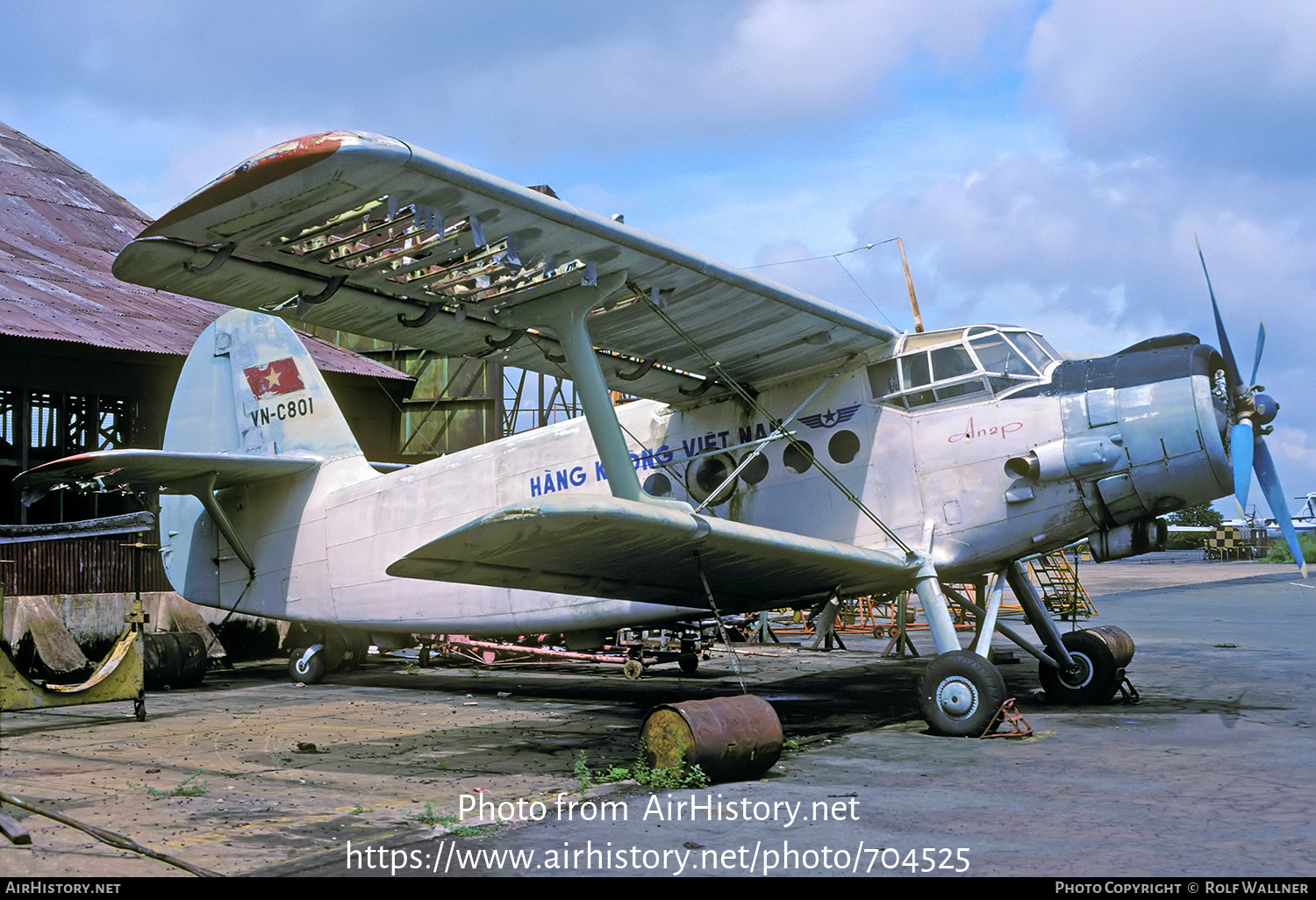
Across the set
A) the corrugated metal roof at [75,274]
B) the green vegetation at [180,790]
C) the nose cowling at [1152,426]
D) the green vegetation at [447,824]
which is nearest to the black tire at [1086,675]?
the nose cowling at [1152,426]

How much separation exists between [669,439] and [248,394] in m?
6.17

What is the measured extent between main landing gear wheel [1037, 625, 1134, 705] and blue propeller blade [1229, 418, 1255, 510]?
2.12m

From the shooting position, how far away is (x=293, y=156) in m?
5.68

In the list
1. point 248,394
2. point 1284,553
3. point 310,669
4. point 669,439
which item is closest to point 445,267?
point 669,439

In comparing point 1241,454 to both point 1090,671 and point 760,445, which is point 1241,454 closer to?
point 1090,671

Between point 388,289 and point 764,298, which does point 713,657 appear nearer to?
point 764,298

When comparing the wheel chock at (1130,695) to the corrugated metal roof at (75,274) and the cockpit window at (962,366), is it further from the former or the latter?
the corrugated metal roof at (75,274)

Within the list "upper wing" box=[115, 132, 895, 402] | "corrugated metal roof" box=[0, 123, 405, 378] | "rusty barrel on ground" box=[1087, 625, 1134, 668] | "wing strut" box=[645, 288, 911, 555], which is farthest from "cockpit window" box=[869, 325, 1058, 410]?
"corrugated metal roof" box=[0, 123, 405, 378]

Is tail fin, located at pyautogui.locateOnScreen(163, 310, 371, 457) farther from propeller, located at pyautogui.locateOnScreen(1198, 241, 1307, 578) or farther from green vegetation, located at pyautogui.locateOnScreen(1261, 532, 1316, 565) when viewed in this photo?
green vegetation, located at pyautogui.locateOnScreen(1261, 532, 1316, 565)

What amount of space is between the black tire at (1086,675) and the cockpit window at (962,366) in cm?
272

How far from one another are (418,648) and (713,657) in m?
4.73

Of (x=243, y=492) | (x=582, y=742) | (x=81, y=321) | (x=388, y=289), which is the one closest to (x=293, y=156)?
(x=388, y=289)

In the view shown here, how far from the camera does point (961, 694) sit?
8.01 meters

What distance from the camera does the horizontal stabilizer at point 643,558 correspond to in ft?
21.5
